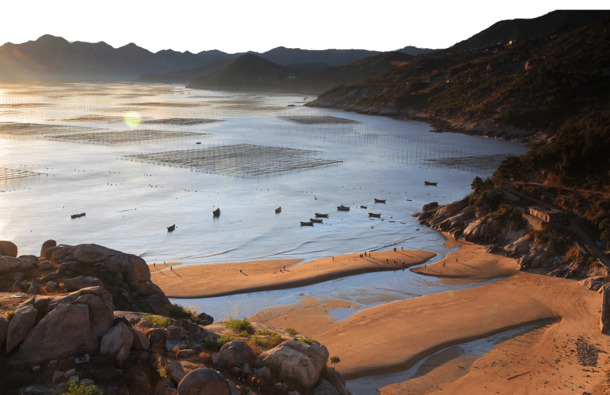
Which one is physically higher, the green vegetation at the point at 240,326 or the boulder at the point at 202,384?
the boulder at the point at 202,384

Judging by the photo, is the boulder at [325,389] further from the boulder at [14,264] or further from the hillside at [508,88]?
the hillside at [508,88]

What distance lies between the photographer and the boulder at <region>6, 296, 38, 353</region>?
14.2 meters

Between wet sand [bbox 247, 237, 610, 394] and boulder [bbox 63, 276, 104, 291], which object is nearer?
boulder [bbox 63, 276, 104, 291]

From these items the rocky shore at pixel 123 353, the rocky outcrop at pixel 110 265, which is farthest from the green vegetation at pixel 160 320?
the rocky outcrop at pixel 110 265

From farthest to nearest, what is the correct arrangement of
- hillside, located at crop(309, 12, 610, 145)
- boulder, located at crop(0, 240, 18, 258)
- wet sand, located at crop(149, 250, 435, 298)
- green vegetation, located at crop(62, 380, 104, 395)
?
hillside, located at crop(309, 12, 610, 145), wet sand, located at crop(149, 250, 435, 298), boulder, located at crop(0, 240, 18, 258), green vegetation, located at crop(62, 380, 104, 395)

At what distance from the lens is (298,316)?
2850 centimetres

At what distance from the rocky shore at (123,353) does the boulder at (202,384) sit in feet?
0.08

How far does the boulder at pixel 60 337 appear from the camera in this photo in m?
14.1

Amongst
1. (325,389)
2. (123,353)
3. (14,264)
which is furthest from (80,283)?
(325,389)

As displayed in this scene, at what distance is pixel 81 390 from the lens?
12656 mm

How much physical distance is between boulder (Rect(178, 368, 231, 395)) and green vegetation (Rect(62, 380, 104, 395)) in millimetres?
1926

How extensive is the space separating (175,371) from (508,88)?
367ft

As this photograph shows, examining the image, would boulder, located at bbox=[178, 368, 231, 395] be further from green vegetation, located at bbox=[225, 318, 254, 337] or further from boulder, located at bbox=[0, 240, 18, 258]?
boulder, located at bbox=[0, 240, 18, 258]

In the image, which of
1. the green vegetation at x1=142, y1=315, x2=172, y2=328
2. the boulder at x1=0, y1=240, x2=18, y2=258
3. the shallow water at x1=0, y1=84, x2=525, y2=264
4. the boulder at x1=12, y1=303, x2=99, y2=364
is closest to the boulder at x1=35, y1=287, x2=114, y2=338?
the boulder at x1=12, y1=303, x2=99, y2=364
